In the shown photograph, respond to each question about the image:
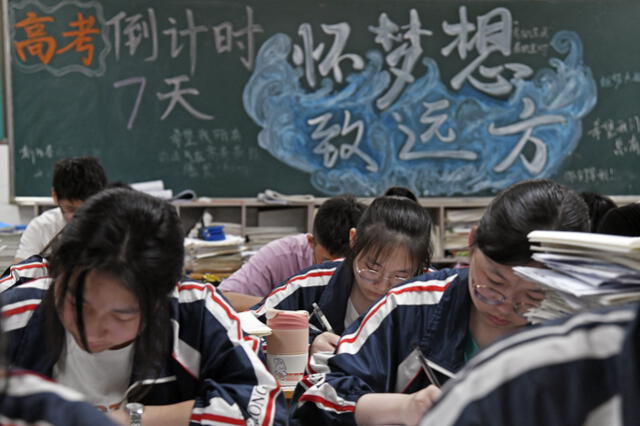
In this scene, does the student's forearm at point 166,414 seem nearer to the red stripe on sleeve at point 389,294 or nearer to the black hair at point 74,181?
the red stripe on sleeve at point 389,294

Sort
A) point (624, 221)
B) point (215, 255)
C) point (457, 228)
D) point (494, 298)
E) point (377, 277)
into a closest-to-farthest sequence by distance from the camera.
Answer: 1. point (494, 298)
2. point (624, 221)
3. point (377, 277)
4. point (215, 255)
5. point (457, 228)

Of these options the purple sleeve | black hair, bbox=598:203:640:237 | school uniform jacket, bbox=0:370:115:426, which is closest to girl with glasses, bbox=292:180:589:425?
black hair, bbox=598:203:640:237

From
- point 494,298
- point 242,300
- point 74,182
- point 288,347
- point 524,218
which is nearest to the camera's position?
point 524,218

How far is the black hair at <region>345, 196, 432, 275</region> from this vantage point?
2018 millimetres

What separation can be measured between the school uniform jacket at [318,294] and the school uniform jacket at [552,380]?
4.73ft

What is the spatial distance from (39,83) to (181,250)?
3.47 meters

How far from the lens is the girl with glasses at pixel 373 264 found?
2006mm

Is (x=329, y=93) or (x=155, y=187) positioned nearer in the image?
(x=155, y=187)

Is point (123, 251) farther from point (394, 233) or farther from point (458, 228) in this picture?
point (458, 228)

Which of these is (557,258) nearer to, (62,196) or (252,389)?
(252,389)

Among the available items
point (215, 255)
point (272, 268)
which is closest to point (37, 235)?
point (215, 255)

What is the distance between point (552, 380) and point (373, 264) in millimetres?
1394

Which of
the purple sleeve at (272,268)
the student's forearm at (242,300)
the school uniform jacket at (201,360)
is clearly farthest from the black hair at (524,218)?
the purple sleeve at (272,268)

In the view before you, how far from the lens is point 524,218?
1249 millimetres
